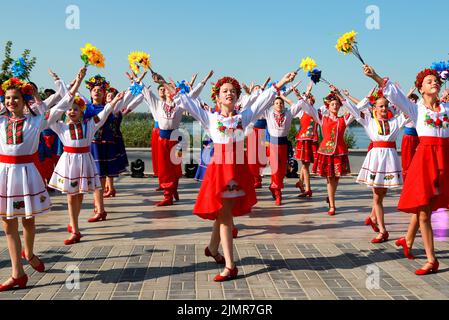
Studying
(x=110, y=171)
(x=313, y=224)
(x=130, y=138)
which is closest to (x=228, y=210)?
(x=313, y=224)

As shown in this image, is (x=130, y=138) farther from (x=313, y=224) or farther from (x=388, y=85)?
(x=388, y=85)

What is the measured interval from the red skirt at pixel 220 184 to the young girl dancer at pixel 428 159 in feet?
5.39

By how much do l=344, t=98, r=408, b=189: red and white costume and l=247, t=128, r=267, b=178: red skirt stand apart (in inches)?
125

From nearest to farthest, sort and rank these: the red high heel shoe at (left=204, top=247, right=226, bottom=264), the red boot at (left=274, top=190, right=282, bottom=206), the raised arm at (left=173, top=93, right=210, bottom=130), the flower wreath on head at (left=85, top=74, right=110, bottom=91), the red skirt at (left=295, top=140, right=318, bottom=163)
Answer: the raised arm at (left=173, top=93, right=210, bottom=130)
the red high heel shoe at (left=204, top=247, right=226, bottom=264)
the flower wreath on head at (left=85, top=74, right=110, bottom=91)
the red boot at (left=274, top=190, right=282, bottom=206)
the red skirt at (left=295, top=140, right=318, bottom=163)

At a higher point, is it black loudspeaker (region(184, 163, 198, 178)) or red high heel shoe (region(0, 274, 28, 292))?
black loudspeaker (region(184, 163, 198, 178))

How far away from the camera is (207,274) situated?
15.5ft

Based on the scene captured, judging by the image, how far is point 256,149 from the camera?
957cm

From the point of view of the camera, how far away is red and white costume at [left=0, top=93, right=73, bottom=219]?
4.27 m

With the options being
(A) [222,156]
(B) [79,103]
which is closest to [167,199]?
(B) [79,103]

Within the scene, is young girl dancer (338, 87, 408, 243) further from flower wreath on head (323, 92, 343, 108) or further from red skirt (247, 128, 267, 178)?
red skirt (247, 128, 267, 178)

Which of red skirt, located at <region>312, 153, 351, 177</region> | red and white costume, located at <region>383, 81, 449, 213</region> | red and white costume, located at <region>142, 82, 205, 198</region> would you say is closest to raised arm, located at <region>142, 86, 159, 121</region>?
red and white costume, located at <region>142, 82, 205, 198</region>

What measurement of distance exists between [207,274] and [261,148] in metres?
5.19

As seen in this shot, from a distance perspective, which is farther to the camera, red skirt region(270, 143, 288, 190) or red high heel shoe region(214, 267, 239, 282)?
red skirt region(270, 143, 288, 190)

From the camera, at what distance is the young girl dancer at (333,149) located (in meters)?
7.55
